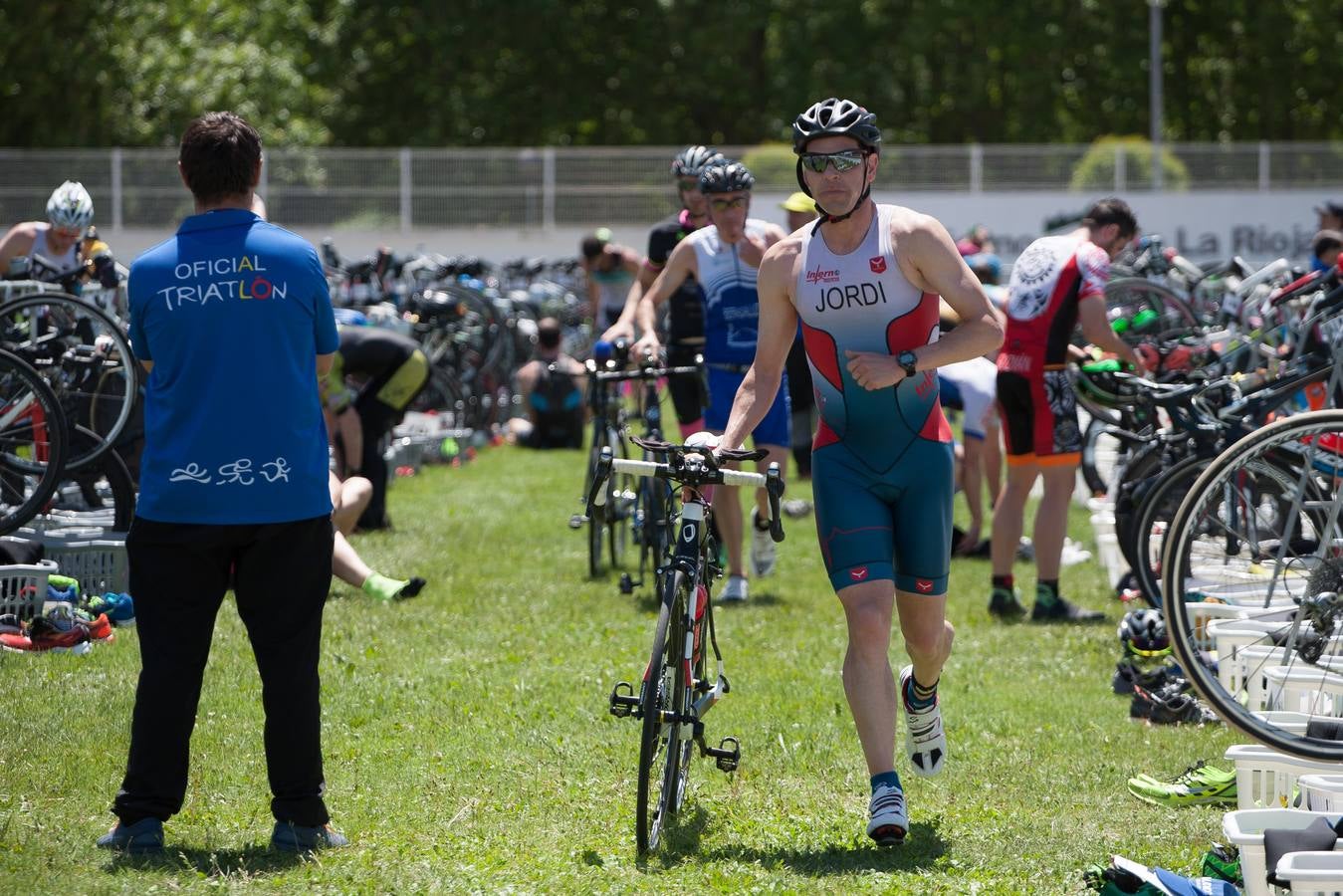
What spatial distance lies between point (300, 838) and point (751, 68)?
133ft

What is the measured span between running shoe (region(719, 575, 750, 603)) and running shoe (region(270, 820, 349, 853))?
438 centimetres

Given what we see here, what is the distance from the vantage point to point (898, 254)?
5.04 meters

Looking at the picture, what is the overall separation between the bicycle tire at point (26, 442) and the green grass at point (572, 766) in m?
0.73

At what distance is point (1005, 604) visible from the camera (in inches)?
351

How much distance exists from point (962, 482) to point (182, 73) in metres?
30.9

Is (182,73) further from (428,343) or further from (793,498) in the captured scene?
(793,498)

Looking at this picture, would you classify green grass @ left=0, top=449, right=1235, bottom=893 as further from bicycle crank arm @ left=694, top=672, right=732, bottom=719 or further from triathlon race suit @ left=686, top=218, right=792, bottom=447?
triathlon race suit @ left=686, top=218, right=792, bottom=447

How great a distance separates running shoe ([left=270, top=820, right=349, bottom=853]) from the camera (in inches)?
190

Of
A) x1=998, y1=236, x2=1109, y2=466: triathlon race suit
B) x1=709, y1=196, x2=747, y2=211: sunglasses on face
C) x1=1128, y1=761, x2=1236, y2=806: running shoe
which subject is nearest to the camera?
x1=1128, y1=761, x2=1236, y2=806: running shoe

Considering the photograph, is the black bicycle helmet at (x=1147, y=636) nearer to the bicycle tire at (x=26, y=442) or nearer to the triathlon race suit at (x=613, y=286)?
the bicycle tire at (x=26, y=442)

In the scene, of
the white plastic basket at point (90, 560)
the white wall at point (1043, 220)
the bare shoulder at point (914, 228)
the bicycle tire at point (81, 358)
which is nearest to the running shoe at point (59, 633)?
the white plastic basket at point (90, 560)

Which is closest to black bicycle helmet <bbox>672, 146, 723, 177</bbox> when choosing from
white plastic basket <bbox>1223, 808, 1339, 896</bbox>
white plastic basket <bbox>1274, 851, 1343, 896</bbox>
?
white plastic basket <bbox>1223, 808, 1339, 896</bbox>

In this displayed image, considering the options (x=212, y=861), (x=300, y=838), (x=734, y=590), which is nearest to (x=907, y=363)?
(x=300, y=838)

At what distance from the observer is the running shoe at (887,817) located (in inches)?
193
